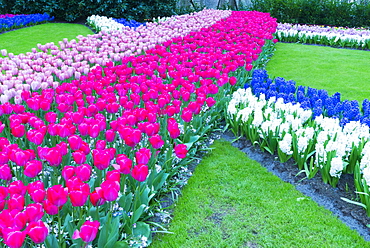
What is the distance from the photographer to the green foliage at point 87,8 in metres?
16.0

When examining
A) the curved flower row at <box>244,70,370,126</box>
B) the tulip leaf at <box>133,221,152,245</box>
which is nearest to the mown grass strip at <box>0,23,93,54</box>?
the curved flower row at <box>244,70,370,126</box>

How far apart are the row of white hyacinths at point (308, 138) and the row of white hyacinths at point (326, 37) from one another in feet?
31.3

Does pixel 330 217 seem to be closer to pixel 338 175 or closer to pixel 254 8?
pixel 338 175

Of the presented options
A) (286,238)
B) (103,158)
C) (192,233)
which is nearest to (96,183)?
→ (103,158)

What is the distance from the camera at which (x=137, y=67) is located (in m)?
5.56

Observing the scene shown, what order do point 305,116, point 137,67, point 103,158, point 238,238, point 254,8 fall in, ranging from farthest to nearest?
1. point 254,8
2. point 137,67
3. point 305,116
4. point 238,238
5. point 103,158

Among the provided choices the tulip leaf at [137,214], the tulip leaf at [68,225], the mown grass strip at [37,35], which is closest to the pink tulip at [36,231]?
the tulip leaf at [68,225]

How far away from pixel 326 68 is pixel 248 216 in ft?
25.1

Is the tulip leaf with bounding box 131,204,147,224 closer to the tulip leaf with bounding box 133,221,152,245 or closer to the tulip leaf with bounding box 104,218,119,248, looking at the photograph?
the tulip leaf with bounding box 133,221,152,245

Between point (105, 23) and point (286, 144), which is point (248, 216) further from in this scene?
point (105, 23)

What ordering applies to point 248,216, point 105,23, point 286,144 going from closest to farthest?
1. point 248,216
2. point 286,144
3. point 105,23

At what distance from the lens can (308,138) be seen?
4113 mm

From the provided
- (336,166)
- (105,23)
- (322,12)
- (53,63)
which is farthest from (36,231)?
(322,12)

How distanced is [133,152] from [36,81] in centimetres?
213
